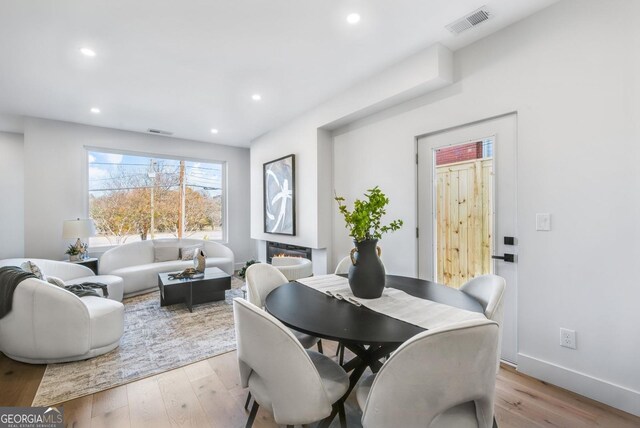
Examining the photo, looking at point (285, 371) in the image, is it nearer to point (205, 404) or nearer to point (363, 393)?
point (363, 393)

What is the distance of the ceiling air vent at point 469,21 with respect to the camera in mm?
2129

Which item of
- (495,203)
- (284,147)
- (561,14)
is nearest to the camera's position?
(561,14)

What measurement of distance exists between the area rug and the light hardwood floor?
0.34ft

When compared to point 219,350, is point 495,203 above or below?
above

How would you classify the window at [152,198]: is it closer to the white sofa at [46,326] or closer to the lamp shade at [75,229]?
the lamp shade at [75,229]

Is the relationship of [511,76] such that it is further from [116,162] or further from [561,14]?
[116,162]

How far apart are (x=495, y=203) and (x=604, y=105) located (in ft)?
2.95

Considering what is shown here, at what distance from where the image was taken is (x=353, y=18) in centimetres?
220

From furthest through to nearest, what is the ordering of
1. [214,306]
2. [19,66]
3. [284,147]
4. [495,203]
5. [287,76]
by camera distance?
[284,147]
[214,306]
[287,76]
[19,66]
[495,203]

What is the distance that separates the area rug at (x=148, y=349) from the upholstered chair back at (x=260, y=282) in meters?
1.09

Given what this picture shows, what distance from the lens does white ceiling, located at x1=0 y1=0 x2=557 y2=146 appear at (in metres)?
2.10

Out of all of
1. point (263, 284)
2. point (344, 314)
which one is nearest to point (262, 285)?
point (263, 284)

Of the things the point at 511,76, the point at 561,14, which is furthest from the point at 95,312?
the point at 561,14

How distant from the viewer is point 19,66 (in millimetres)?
2842
